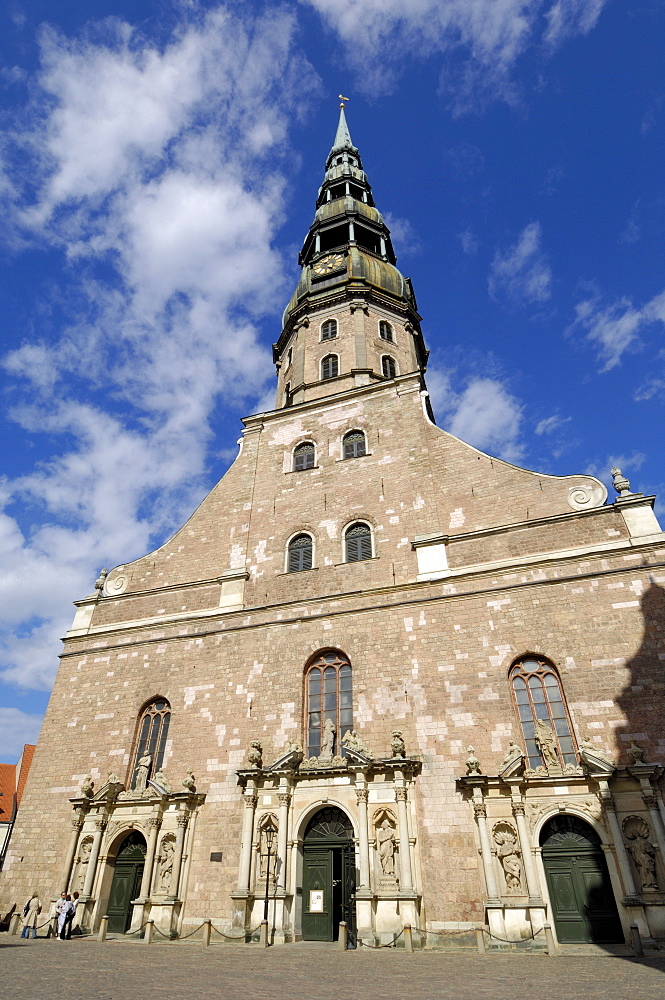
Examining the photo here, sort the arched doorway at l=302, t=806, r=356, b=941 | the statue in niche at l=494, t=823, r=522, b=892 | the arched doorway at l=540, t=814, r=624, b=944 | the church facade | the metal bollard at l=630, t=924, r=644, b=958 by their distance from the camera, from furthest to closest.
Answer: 1. the arched doorway at l=302, t=806, r=356, b=941
2. the church facade
3. the statue in niche at l=494, t=823, r=522, b=892
4. the arched doorway at l=540, t=814, r=624, b=944
5. the metal bollard at l=630, t=924, r=644, b=958

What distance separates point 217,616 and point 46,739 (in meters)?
5.54

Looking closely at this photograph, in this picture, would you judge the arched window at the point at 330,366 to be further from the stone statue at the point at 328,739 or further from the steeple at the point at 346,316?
the stone statue at the point at 328,739

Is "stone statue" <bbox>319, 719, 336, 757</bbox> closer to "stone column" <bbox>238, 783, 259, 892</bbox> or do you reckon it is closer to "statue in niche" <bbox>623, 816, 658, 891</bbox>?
"stone column" <bbox>238, 783, 259, 892</bbox>

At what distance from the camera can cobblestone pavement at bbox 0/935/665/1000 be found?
21.8 feet

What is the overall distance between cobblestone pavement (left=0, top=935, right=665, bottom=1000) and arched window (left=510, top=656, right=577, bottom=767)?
3.45 meters

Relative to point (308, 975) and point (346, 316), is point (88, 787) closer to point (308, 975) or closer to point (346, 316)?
point (308, 975)

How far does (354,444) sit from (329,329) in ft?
22.3

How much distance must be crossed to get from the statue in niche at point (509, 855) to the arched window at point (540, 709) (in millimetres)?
1387

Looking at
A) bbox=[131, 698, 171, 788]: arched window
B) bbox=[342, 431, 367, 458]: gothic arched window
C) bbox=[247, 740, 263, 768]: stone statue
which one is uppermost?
bbox=[342, 431, 367, 458]: gothic arched window

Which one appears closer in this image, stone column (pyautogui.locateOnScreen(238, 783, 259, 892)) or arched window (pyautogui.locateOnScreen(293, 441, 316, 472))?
stone column (pyautogui.locateOnScreen(238, 783, 259, 892))

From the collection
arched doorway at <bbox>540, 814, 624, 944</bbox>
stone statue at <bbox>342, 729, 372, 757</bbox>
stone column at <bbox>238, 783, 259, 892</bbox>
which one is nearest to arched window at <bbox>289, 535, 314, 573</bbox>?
stone statue at <bbox>342, 729, 372, 757</bbox>

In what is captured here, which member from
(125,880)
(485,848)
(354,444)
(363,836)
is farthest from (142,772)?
(354,444)

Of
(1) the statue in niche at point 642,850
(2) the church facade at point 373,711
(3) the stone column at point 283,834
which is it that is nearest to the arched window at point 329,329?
(2) the church facade at point 373,711

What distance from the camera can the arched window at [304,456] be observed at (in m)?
19.7
